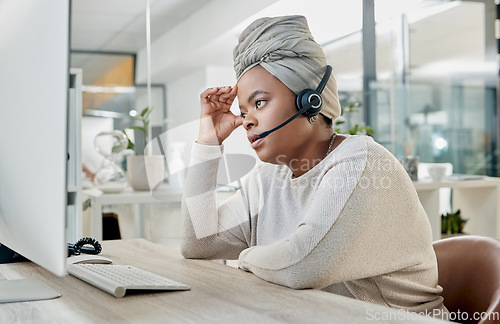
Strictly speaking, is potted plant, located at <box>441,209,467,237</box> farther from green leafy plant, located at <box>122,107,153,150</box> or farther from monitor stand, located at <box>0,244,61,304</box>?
monitor stand, located at <box>0,244,61,304</box>

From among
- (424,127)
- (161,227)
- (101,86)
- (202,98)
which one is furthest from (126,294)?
(101,86)

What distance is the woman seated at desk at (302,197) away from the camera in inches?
37.9

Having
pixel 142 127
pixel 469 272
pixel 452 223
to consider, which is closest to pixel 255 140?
pixel 469 272

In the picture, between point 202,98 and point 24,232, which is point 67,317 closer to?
point 24,232

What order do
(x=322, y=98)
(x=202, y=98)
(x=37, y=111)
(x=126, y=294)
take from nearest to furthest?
(x=37, y=111) → (x=126, y=294) → (x=322, y=98) → (x=202, y=98)

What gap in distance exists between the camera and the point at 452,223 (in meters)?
3.35

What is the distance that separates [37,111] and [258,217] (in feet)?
2.25

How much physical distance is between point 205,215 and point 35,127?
2.05 ft

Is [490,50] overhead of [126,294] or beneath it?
overhead

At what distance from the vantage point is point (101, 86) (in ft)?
21.6

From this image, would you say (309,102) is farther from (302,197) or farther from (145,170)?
(145,170)

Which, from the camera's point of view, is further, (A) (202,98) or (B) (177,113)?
(B) (177,113)

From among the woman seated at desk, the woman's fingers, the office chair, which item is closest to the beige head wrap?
the woman seated at desk

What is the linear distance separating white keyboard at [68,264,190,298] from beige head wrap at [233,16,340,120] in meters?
0.50
